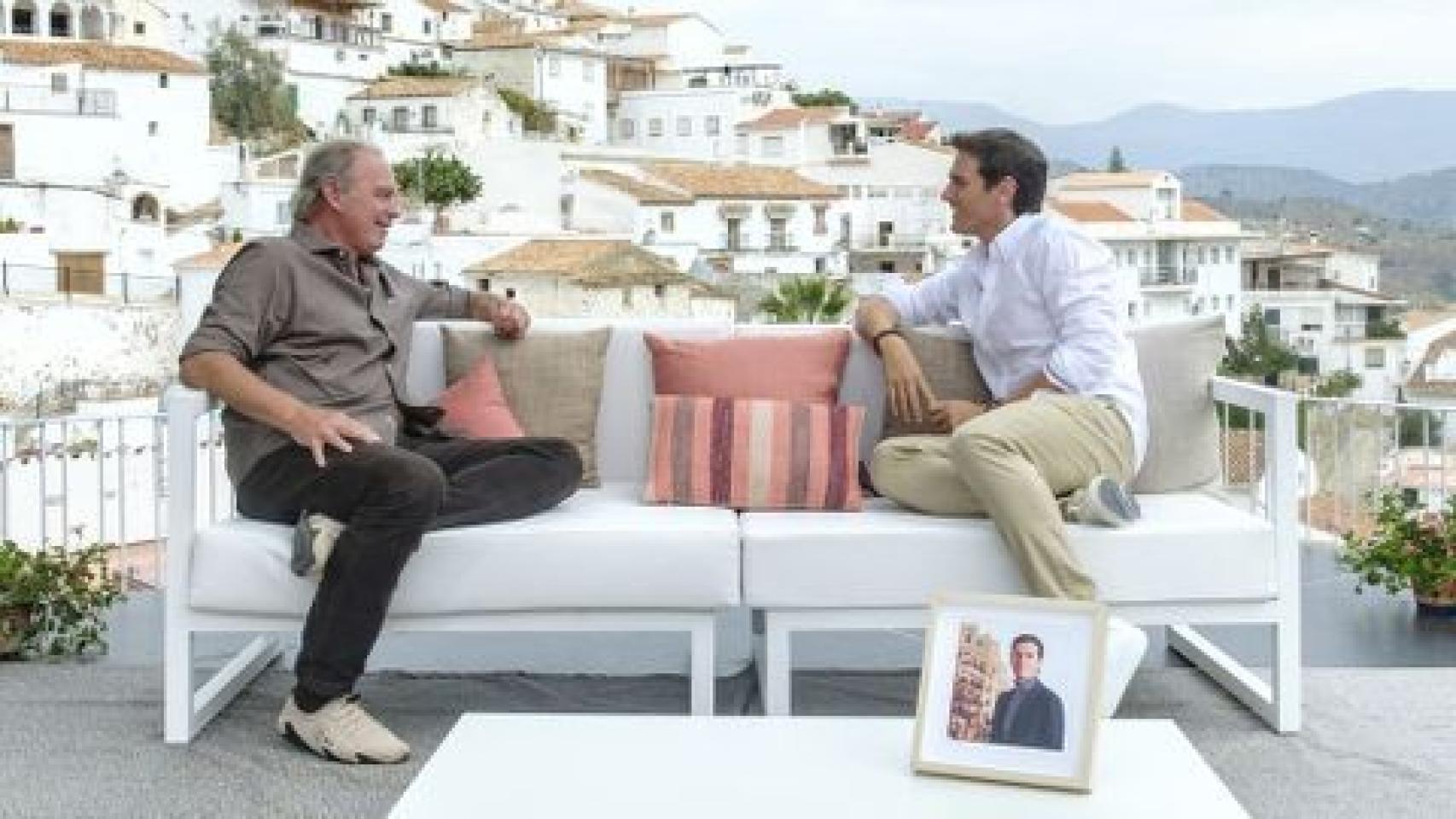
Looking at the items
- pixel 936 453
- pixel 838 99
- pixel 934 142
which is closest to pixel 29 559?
pixel 936 453

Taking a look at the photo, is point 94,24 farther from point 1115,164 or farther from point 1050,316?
point 1050,316

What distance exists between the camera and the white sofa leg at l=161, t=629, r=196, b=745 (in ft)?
9.75

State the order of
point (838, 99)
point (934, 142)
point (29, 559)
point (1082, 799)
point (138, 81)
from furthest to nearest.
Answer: point (838, 99) → point (934, 142) → point (138, 81) → point (29, 559) → point (1082, 799)

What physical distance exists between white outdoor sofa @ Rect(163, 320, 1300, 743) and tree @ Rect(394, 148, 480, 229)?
39144 millimetres

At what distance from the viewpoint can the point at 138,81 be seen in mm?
41344

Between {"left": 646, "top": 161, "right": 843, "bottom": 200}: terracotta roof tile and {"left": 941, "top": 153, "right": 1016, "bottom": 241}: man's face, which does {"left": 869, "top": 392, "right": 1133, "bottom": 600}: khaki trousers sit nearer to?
{"left": 941, "top": 153, "right": 1016, "bottom": 241}: man's face

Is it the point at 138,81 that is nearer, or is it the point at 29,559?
the point at 29,559

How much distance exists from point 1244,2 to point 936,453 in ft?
176

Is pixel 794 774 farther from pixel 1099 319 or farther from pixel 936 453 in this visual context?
pixel 1099 319

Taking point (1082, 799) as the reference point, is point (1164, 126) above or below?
above

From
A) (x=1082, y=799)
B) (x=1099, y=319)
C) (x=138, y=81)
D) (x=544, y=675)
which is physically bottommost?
(x=544, y=675)

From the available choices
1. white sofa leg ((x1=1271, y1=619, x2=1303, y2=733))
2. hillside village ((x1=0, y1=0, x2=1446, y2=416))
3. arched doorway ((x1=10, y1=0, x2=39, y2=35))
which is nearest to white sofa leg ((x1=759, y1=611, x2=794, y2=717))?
white sofa leg ((x1=1271, y1=619, x2=1303, y2=733))

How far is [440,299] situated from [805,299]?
1216 inches

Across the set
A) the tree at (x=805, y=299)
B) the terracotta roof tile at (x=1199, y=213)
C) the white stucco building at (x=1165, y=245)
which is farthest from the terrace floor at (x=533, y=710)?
the terracotta roof tile at (x=1199, y=213)
